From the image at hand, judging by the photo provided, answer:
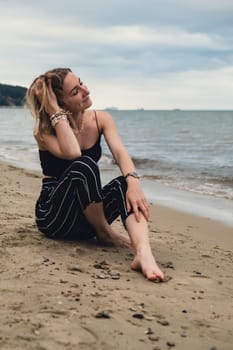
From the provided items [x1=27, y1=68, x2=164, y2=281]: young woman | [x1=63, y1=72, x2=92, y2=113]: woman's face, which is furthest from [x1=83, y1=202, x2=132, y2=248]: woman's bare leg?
[x1=63, y1=72, x2=92, y2=113]: woman's face

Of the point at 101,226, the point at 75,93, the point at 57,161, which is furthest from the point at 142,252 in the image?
the point at 75,93

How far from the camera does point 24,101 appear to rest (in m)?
4.46

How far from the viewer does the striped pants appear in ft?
12.9

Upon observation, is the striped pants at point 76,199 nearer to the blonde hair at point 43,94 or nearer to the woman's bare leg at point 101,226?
the woman's bare leg at point 101,226

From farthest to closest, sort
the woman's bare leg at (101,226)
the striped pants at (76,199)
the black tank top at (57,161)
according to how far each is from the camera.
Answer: the black tank top at (57,161) < the woman's bare leg at (101,226) < the striped pants at (76,199)

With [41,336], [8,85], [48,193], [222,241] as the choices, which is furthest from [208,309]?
[8,85]

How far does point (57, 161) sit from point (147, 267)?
116 cm

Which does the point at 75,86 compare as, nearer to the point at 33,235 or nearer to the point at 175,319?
the point at 33,235

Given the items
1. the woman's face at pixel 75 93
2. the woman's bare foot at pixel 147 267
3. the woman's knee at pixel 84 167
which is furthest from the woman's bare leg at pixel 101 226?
the woman's face at pixel 75 93

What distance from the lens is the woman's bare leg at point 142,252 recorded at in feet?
11.6

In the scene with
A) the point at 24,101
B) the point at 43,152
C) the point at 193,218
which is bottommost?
the point at 193,218

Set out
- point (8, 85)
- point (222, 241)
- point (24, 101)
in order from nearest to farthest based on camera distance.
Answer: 1. point (24, 101)
2. point (222, 241)
3. point (8, 85)

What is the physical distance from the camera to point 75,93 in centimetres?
417

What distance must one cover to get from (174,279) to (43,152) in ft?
4.61
